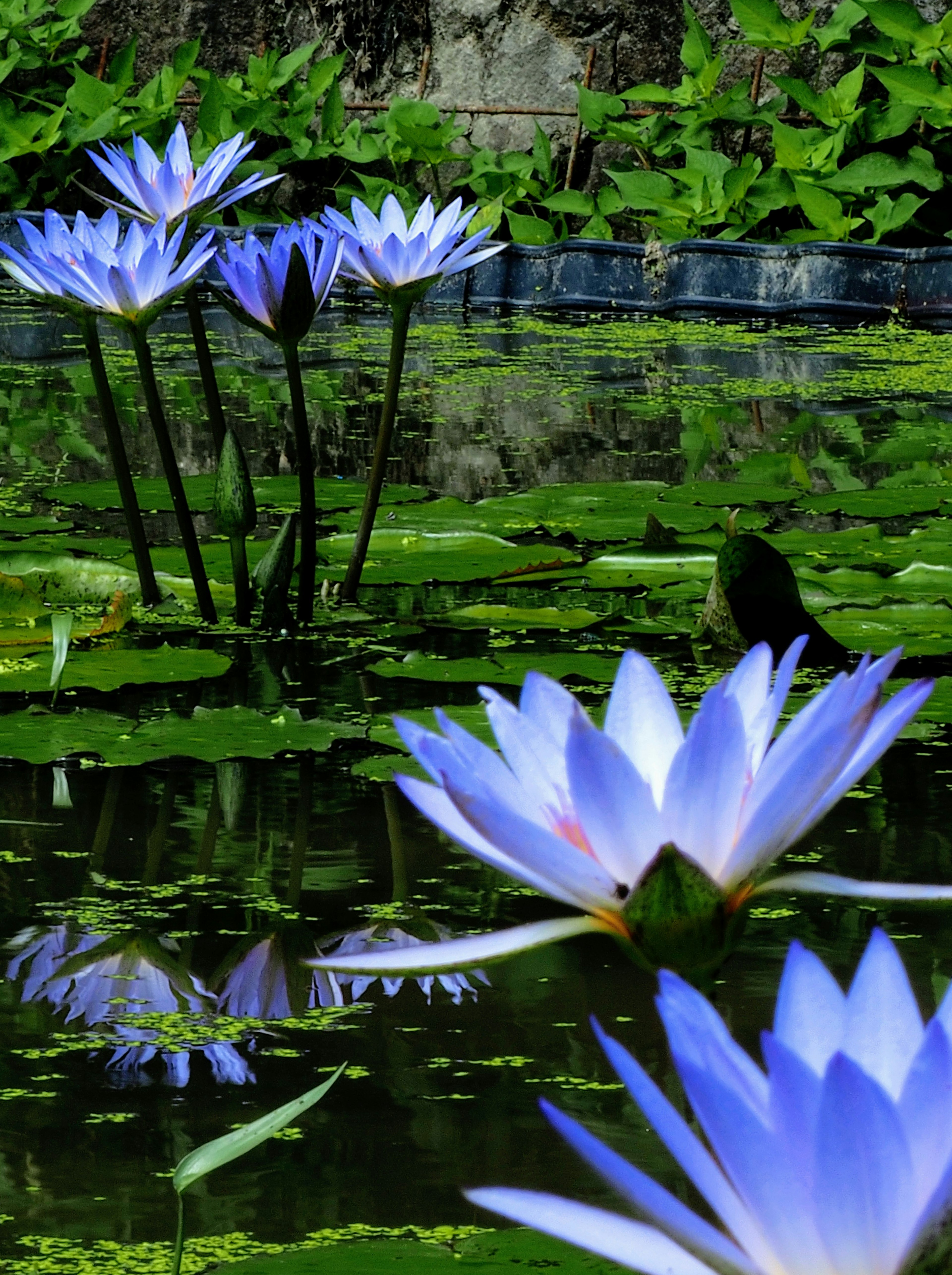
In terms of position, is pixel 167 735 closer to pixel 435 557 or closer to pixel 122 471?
Result: pixel 122 471

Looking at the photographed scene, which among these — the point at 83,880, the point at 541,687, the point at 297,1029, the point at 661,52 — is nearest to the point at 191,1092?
the point at 297,1029

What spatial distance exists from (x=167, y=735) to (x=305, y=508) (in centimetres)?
40

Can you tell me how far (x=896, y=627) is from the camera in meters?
1.63

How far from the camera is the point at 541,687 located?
0.42 metres

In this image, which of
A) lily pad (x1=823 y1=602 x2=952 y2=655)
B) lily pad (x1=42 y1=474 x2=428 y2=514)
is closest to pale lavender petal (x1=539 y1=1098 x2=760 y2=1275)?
lily pad (x1=823 y1=602 x2=952 y2=655)

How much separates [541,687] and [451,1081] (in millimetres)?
404

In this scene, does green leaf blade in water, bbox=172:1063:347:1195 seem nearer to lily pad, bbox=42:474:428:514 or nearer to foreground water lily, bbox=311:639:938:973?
foreground water lily, bbox=311:639:938:973

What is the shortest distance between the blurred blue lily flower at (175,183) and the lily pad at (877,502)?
91 centimetres

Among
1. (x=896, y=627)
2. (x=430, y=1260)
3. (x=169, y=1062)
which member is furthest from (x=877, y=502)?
(x=430, y=1260)

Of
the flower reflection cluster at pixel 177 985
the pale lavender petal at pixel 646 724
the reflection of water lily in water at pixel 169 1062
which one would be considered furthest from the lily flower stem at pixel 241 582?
the pale lavender petal at pixel 646 724

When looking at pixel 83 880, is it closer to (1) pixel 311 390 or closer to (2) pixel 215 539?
(2) pixel 215 539

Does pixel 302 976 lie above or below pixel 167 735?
below

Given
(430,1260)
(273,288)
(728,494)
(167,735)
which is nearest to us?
(430,1260)

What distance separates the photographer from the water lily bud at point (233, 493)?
1.58m
